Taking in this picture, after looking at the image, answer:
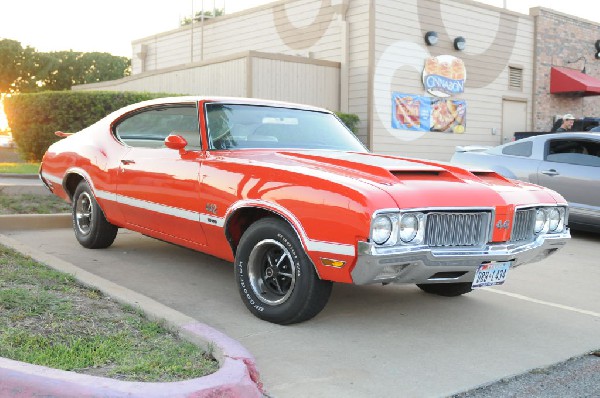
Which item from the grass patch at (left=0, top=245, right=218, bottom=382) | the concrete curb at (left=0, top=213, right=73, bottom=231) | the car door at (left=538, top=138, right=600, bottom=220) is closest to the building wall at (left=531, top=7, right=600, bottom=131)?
the car door at (left=538, top=138, right=600, bottom=220)

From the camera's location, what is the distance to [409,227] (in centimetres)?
408

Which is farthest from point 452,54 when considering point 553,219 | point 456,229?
point 456,229

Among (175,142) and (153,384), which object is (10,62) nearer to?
(175,142)

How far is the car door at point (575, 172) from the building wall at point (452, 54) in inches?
286

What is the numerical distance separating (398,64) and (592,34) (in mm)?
8566

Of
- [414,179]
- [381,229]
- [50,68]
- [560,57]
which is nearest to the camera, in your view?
[381,229]

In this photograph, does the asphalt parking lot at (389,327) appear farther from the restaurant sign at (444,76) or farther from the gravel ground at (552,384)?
the restaurant sign at (444,76)

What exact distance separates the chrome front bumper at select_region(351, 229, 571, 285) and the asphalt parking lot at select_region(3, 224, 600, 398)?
442mm

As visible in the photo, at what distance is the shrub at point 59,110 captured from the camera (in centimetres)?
1379

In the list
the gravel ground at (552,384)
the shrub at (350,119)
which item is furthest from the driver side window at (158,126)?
the shrub at (350,119)

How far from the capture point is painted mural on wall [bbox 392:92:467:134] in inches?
666

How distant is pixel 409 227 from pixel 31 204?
6172 millimetres

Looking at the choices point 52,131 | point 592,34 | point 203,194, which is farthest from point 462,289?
point 592,34

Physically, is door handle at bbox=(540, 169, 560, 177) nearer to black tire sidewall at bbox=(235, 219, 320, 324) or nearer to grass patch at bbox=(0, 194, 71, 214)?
black tire sidewall at bbox=(235, 219, 320, 324)
